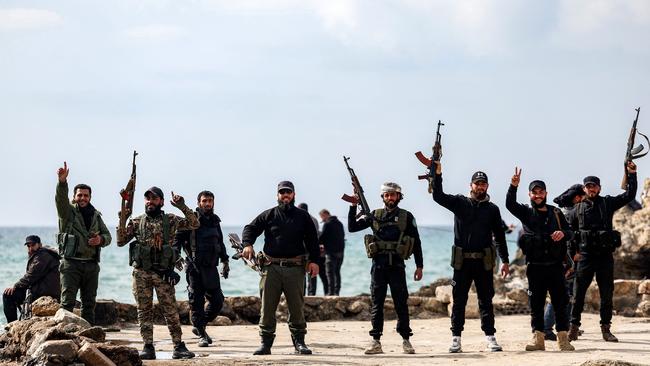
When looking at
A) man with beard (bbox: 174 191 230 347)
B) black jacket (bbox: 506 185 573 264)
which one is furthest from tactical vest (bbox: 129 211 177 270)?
black jacket (bbox: 506 185 573 264)

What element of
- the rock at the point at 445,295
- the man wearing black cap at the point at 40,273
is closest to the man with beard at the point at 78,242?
the man wearing black cap at the point at 40,273

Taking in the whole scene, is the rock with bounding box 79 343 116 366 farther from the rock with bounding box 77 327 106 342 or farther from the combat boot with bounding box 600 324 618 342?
the combat boot with bounding box 600 324 618 342

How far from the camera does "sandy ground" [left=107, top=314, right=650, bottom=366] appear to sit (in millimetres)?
12102

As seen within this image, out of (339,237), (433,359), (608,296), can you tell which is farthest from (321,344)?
(339,237)

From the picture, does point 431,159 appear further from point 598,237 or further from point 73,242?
point 73,242

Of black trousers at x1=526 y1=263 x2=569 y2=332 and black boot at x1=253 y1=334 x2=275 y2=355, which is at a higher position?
black trousers at x1=526 y1=263 x2=569 y2=332

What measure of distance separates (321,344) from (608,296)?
354 centimetres

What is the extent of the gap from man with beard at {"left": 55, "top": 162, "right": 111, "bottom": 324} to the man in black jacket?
8868mm

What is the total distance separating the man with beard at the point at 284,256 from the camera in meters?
13.2

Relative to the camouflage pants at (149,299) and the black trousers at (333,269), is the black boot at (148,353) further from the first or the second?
the black trousers at (333,269)

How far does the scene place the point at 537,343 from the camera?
1295 centimetres

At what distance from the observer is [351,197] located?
13.5m

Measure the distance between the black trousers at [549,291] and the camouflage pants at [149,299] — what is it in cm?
389

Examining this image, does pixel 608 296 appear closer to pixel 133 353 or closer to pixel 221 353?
pixel 221 353
